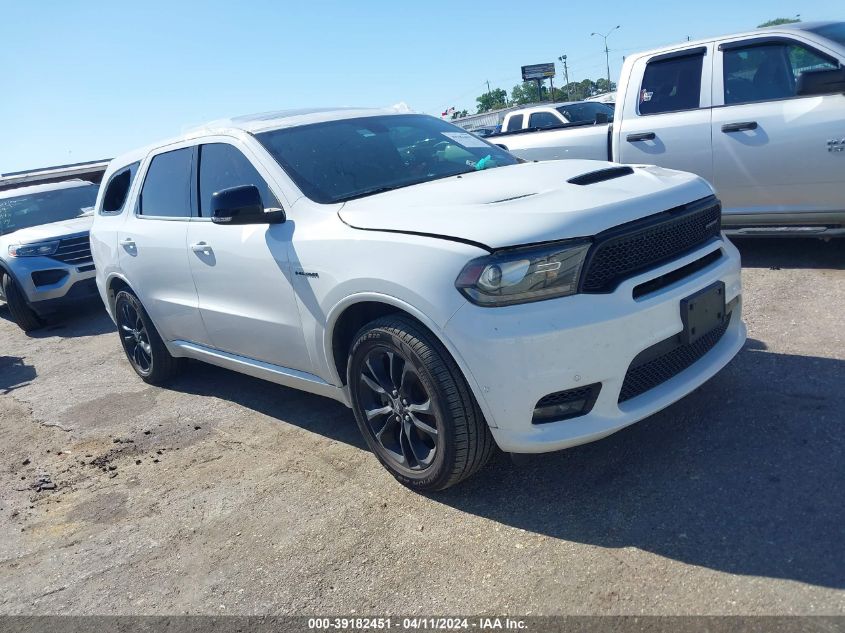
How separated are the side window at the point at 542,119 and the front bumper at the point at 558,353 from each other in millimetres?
12364

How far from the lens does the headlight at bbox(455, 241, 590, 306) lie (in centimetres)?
278

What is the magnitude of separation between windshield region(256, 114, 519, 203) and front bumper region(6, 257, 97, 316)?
5675 mm

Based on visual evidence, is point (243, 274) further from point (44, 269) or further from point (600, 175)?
point (44, 269)

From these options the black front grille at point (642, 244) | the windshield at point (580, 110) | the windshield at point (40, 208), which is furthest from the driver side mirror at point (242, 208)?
the windshield at point (580, 110)

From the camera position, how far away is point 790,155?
18.7ft

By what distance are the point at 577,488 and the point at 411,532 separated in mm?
749

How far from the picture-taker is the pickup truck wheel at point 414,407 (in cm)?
296

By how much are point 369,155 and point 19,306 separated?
6.59m

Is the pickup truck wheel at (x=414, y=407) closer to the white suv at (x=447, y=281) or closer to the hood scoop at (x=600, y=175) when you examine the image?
the white suv at (x=447, y=281)

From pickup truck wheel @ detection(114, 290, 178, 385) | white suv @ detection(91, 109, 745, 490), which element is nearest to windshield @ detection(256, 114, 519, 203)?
white suv @ detection(91, 109, 745, 490)

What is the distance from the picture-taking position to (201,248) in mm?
4305

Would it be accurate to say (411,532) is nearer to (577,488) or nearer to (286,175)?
(577,488)

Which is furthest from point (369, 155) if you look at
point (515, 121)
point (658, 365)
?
point (515, 121)

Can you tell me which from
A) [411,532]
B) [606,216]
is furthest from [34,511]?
[606,216]
